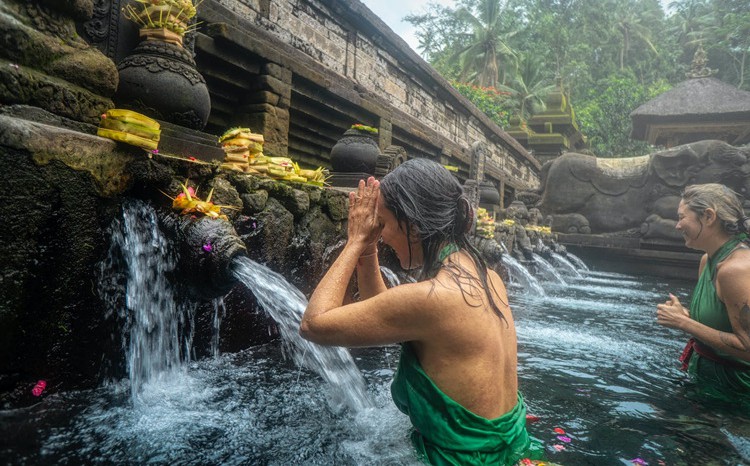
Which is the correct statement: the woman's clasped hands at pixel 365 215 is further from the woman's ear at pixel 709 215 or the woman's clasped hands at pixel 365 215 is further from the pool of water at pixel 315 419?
the woman's ear at pixel 709 215

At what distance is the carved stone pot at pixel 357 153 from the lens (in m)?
5.69

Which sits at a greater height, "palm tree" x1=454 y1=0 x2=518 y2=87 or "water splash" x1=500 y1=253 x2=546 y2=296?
"palm tree" x1=454 y1=0 x2=518 y2=87

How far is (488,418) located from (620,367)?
2.68 m

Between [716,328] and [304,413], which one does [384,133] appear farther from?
[304,413]

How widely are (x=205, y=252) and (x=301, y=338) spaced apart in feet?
2.63

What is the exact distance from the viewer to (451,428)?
5.49 feet

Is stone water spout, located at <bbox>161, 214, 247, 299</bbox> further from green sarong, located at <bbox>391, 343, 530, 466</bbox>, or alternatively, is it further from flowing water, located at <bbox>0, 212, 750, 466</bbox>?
green sarong, located at <bbox>391, 343, 530, 466</bbox>

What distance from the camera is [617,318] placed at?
5.92 meters

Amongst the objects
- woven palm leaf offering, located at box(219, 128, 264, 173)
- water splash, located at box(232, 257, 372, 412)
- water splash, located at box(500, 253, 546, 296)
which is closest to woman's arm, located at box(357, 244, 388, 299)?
water splash, located at box(232, 257, 372, 412)

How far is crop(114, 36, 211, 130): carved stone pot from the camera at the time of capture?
2918mm

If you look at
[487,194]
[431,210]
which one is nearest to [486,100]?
[487,194]

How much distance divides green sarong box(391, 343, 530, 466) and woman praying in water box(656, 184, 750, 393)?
5.57 ft

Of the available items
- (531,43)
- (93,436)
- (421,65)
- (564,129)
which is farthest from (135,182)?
(531,43)

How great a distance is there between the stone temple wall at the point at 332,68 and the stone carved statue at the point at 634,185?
4.31 m
